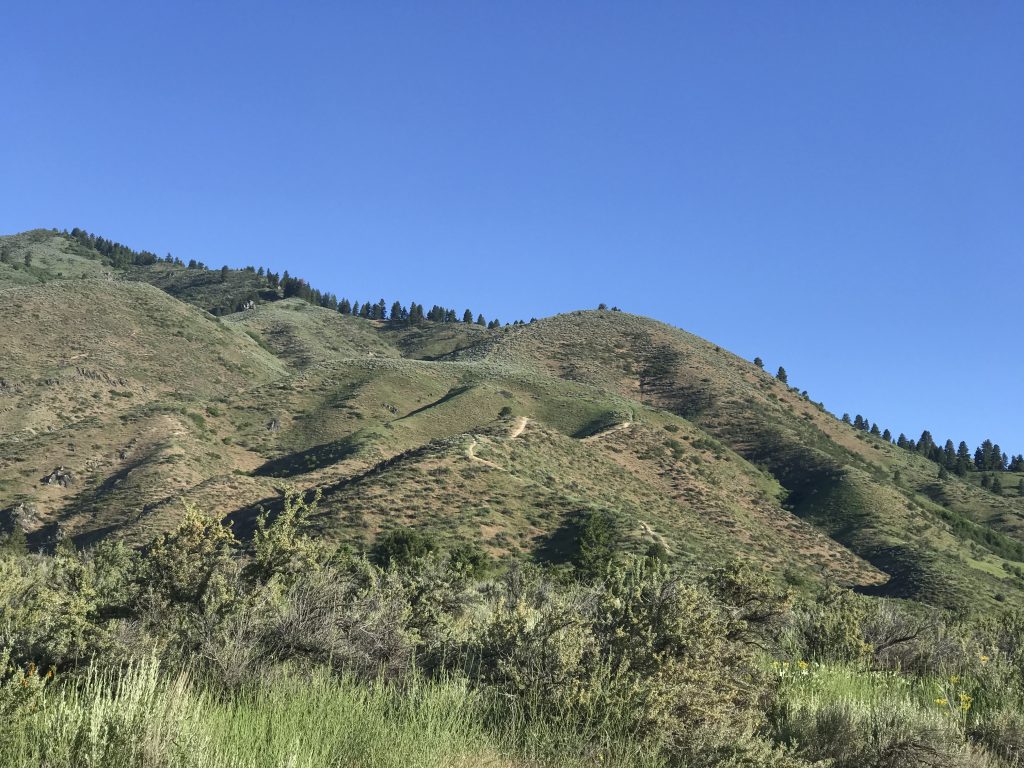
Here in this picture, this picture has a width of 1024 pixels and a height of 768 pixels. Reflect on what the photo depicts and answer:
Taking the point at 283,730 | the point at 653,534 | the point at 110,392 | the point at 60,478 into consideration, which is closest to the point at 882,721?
the point at 283,730

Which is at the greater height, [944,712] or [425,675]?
[944,712]

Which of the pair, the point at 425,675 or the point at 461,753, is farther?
the point at 425,675

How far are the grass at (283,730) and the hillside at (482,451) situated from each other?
3187 centimetres

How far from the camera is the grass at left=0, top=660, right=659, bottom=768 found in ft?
14.0

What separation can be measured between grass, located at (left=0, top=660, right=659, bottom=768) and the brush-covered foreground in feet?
0.06

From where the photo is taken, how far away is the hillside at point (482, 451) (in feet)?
178

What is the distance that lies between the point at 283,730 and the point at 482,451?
5719 cm

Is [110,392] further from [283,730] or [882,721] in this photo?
[882,721]

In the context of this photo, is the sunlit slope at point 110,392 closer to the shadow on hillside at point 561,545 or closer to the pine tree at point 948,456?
the shadow on hillside at point 561,545

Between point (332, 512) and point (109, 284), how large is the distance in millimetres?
75584

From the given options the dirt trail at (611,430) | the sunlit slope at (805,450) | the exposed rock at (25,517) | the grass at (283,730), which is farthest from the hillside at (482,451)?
the grass at (283,730)

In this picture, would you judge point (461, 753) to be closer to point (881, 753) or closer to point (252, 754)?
point (252, 754)

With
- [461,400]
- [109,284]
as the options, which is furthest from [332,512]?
[109,284]

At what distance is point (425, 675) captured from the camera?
7734 mm
